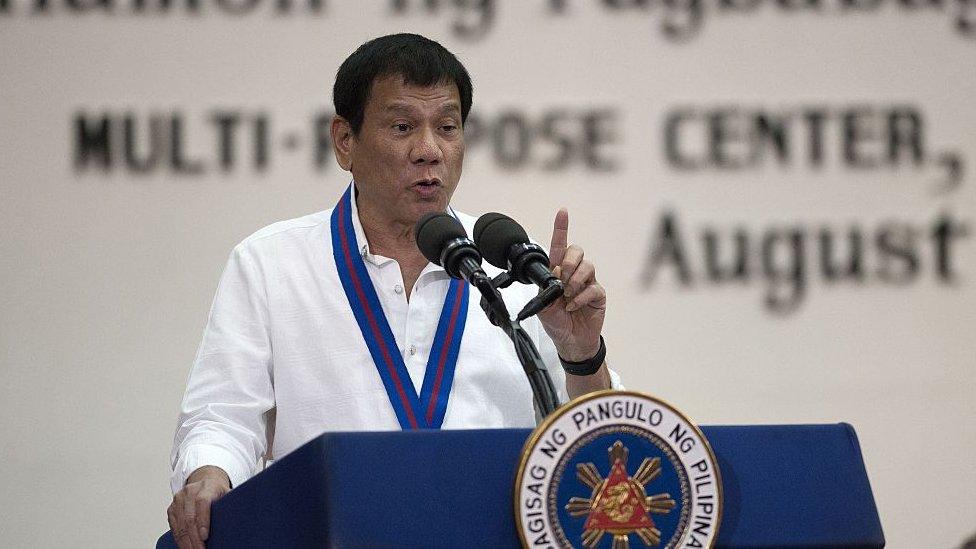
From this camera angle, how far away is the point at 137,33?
3.50m

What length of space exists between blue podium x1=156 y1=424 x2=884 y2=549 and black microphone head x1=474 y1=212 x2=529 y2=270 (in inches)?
12.6

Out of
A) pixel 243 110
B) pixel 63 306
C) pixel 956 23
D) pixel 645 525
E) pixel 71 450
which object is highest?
pixel 956 23

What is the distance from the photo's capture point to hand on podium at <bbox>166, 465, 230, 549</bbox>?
190 centimetres

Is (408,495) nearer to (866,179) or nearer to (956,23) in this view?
(866,179)

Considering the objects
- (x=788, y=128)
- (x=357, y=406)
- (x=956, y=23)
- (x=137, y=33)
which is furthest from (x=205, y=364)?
(x=956, y=23)

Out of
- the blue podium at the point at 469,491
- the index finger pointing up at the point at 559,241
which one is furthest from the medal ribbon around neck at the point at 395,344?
the blue podium at the point at 469,491

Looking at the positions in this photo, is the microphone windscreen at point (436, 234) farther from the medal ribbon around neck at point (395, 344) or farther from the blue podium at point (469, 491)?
the medal ribbon around neck at point (395, 344)

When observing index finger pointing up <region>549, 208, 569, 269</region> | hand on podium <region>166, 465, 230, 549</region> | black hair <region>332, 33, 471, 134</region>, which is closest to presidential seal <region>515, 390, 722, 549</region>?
index finger pointing up <region>549, 208, 569, 269</region>

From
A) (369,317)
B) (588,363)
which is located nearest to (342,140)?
(369,317)

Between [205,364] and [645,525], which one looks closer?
[645,525]

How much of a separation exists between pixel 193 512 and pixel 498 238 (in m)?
0.60

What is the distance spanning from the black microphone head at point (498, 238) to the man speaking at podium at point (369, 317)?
45cm

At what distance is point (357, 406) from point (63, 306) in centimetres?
135

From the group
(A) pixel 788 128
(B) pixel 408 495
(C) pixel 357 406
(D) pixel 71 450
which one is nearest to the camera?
(B) pixel 408 495
